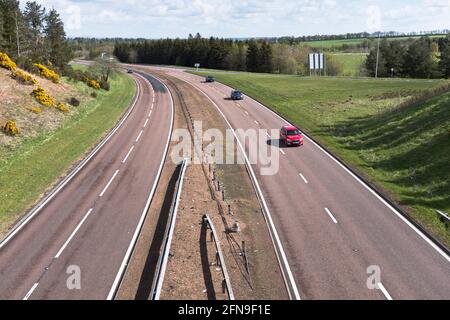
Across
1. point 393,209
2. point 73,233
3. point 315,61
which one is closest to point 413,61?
point 315,61

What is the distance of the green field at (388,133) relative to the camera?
1060 inches

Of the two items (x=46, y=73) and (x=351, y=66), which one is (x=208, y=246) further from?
(x=351, y=66)

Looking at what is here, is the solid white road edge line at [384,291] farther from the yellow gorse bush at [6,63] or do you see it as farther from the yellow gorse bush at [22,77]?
the yellow gorse bush at [6,63]

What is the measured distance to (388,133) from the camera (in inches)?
1563

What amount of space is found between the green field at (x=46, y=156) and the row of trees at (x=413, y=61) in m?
68.6

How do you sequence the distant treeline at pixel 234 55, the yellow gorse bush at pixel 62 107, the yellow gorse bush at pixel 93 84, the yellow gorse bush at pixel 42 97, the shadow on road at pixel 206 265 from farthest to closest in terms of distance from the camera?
the distant treeline at pixel 234 55, the yellow gorse bush at pixel 93 84, the yellow gorse bush at pixel 62 107, the yellow gorse bush at pixel 42 97, the shadow on road at pixel 206 265

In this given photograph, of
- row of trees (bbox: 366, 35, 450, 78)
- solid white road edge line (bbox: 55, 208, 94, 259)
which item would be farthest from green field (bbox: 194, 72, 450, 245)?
row of trees (bbox: 366, 35, 450, 78)

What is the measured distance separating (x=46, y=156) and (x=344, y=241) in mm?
25709

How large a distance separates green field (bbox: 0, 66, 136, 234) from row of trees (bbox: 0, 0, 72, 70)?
16823mm

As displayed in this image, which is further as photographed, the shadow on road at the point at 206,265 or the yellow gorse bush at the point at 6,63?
the yellow gorse bush at the point at 6,63

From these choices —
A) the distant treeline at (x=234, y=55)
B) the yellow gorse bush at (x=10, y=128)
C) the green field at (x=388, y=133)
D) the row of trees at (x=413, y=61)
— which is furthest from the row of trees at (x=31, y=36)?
the row of trees at (x=413, y=61)

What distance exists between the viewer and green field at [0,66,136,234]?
2722cm

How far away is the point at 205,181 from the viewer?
98.5 ft
